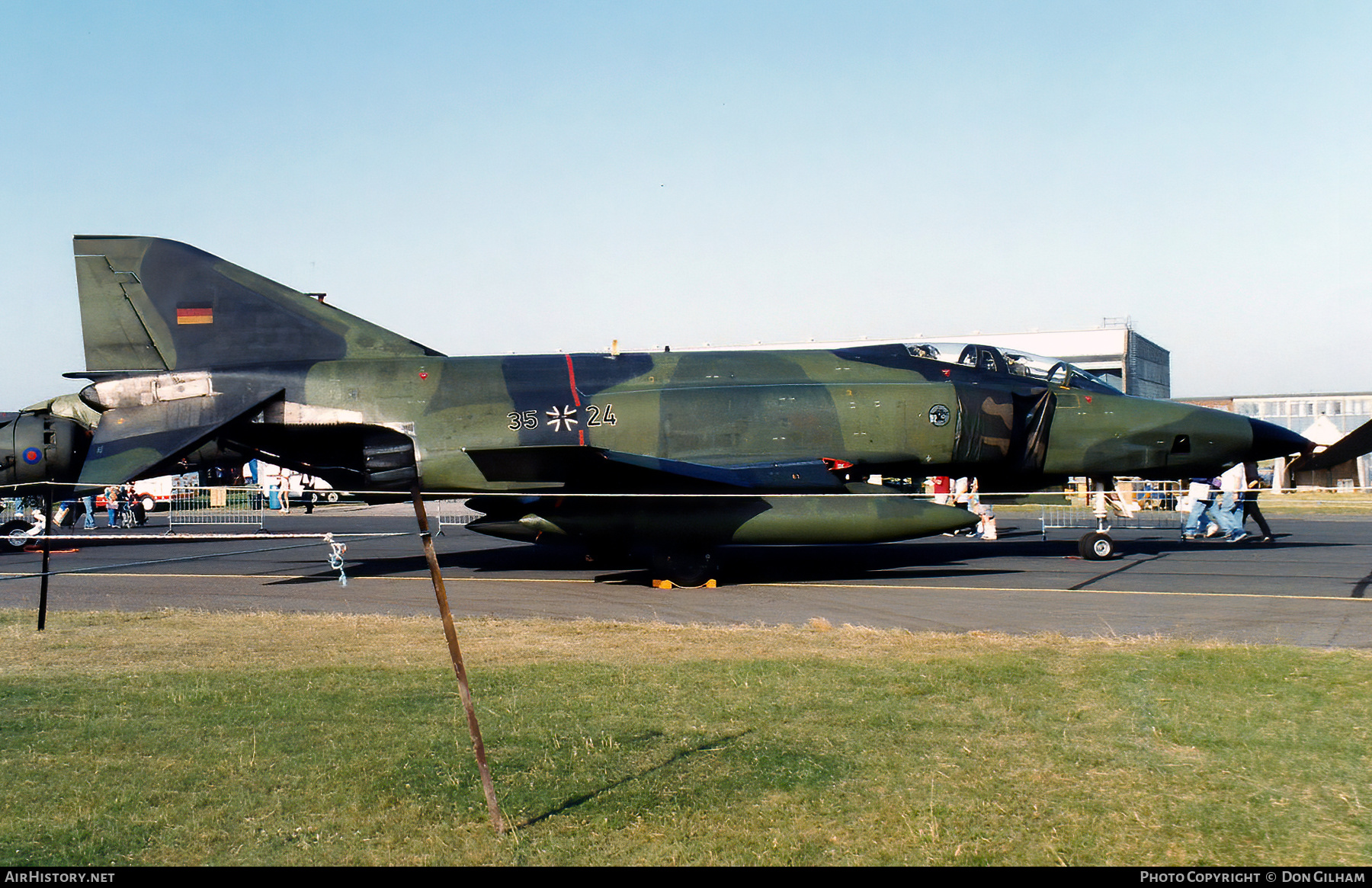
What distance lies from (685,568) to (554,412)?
3.28 m

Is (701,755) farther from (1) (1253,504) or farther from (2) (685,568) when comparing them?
(1) (1253,504)

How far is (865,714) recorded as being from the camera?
6332mm

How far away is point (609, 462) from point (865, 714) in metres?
7.75

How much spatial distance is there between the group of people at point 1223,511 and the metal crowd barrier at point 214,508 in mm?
26512

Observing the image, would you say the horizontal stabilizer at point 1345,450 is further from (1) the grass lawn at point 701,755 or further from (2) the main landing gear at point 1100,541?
(1) the grass lawn at point 701,755

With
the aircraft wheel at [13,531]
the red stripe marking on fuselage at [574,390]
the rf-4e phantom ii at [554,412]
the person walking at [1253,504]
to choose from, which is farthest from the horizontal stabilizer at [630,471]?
the aircraft wheel at [13,531]

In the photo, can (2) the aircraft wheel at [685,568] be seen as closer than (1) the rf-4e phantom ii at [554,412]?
Yes

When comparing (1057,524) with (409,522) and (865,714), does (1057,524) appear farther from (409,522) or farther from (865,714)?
(865,714)

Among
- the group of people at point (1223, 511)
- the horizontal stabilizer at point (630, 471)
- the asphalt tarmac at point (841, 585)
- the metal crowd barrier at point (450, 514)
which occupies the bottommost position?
the asphalt tarmac at point (841, 585)

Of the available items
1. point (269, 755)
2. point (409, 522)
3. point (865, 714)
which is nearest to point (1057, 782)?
point (865, 714)

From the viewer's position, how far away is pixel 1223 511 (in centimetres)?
2062

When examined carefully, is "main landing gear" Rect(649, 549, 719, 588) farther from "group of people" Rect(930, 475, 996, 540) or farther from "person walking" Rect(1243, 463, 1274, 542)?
"person walking" Rect(1243, 463, 1274, 542)

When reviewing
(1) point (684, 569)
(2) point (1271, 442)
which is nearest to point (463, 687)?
(1) point (684, 569)

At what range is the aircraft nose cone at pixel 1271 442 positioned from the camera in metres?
15.7
